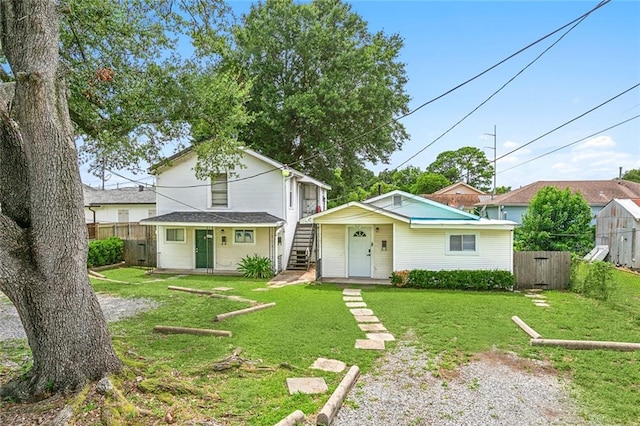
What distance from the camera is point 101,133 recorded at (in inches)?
331

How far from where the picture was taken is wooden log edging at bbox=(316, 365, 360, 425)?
4.01m

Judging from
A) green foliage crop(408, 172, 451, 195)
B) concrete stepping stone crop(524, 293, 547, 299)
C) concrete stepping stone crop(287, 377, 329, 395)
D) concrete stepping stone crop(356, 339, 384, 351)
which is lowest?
concrete stepping stone crop(524, 293, 547, 299)

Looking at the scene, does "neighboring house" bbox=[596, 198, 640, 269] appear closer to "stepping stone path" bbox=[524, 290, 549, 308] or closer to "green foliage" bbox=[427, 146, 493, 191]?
"stepping stone path" bbox=[524, 290, 549, 308]

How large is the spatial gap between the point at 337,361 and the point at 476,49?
8704 mm

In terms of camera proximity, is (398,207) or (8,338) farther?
(398,207)

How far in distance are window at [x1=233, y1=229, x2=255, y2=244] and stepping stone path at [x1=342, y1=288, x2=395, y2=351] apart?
6.26 metres

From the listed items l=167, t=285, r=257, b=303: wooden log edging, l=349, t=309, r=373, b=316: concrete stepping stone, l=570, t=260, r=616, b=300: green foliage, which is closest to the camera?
l=349, t=309, r=373, b=316: concrete stepping stone

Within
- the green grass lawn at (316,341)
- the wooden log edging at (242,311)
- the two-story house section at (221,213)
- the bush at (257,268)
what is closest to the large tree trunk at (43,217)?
the green grass lawn at (316,341)

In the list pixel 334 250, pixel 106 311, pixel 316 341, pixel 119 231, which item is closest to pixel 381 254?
pixel 334 250

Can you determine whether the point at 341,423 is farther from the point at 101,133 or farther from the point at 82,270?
the point at 101,133

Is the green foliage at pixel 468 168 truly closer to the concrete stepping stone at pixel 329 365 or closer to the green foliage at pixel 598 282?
the green foliage at pixel 598 282

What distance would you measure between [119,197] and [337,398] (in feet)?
94.0

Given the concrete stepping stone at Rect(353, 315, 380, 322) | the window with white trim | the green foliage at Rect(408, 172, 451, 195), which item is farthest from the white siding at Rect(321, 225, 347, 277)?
the green foliage at Rect(408, 172, 451, 195)

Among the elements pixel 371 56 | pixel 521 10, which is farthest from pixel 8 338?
→ pixel 371 56
